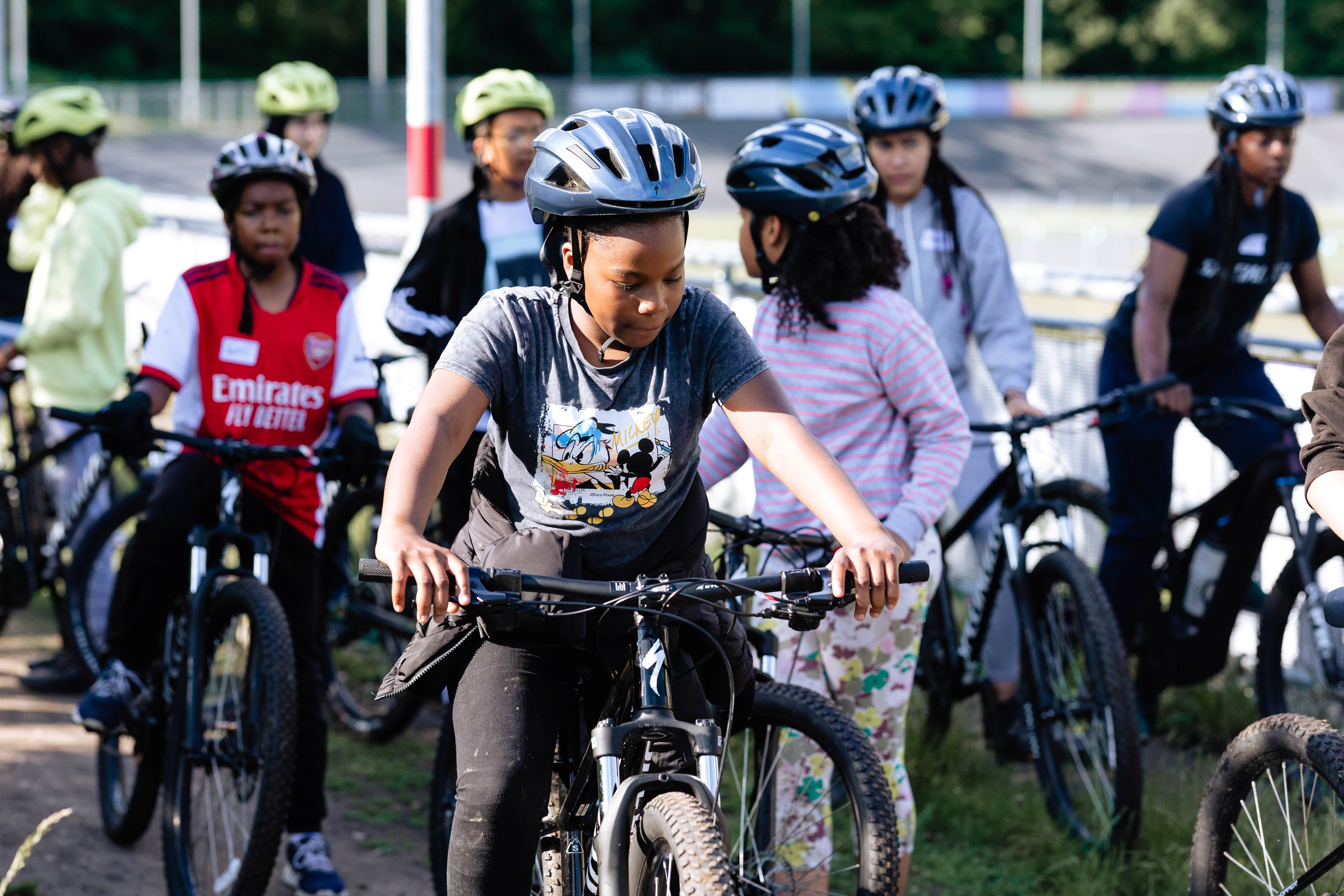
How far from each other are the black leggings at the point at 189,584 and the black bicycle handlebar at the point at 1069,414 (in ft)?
6.72

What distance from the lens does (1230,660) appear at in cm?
609

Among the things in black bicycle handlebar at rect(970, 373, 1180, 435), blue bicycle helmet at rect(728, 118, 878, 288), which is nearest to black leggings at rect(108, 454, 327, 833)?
blue bicycle helmet at rect(728, 118, 878, 288)

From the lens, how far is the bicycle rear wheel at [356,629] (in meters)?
5.74

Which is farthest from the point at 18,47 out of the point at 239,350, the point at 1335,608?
the point at 1335,608

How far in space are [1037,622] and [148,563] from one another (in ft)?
8.69

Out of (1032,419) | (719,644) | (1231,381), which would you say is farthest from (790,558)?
(1231,381)

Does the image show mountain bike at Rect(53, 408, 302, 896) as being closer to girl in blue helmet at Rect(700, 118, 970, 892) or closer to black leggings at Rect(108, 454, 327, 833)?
black leggings at Rect(108, 454, 327, 833)

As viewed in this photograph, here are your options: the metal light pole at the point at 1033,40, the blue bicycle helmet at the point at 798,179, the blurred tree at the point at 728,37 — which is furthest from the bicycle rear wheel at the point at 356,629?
the metal light pole at the point at 1033,40

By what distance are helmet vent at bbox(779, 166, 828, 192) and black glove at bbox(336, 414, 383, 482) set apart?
4.54 feet

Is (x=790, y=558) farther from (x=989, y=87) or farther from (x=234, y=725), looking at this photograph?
(x=989, y=87)

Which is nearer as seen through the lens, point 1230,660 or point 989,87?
point 1230,660

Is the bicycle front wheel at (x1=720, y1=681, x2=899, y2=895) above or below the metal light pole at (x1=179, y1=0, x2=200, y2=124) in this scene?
below

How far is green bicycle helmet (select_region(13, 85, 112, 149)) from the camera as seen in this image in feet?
20.0

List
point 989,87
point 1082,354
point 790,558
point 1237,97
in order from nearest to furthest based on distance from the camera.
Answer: point 790,558
point 1237,97
point 1082,354
point 989,87
